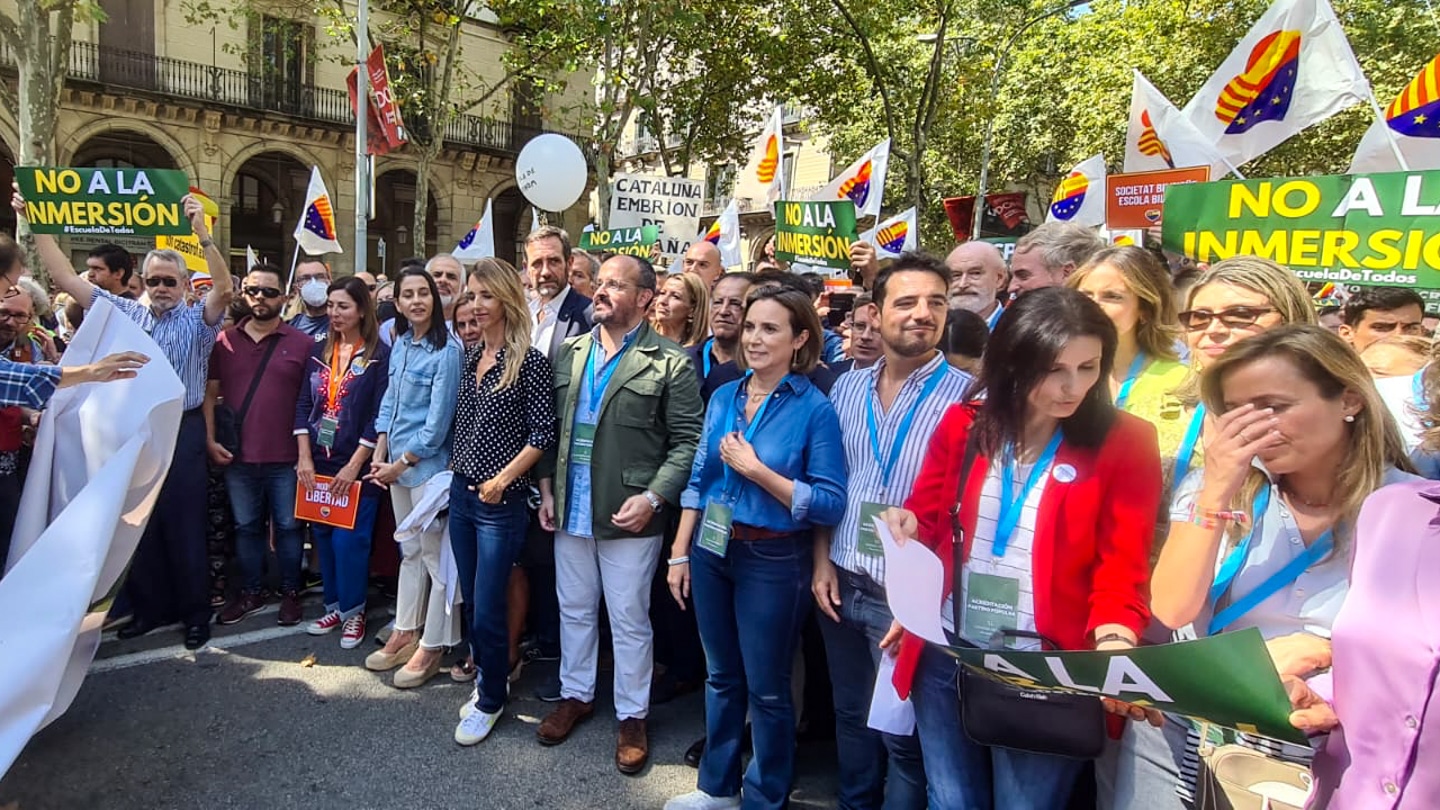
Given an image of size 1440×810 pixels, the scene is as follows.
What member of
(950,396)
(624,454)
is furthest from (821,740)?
(950,396)

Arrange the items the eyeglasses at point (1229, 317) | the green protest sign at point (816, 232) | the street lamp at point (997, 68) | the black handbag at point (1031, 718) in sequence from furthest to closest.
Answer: the street lamp at point (997, 68), the green protest sign at point (816, 232), the eyeglasses at point (1229, 317), the black handbag at point (1031, 718)

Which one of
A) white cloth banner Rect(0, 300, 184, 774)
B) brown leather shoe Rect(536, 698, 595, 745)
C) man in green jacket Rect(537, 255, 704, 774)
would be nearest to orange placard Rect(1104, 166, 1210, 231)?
man in green jacket Rect(537, 255, 704, 774)

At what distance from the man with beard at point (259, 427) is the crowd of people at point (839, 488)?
0.8 inches

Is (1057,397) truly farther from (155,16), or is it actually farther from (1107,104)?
(155,16)

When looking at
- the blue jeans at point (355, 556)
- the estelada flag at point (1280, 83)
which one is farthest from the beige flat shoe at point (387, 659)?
the estelada flag at point (1280, 83)

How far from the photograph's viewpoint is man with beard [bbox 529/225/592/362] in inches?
182

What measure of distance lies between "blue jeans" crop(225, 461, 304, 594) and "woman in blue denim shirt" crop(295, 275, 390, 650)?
17cm

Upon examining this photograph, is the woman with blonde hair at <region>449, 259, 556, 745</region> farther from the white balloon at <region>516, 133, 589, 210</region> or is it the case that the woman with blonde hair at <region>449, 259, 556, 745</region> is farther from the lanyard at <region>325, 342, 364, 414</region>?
the white balloon at <region>516, 133, 589, 210</region>

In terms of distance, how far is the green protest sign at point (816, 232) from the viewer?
6691 mm

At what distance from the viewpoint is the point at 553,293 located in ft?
15.5

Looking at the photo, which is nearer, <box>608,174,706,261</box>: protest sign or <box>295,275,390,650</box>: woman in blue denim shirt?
<box>295,275,390,650</box>: woman in blue denim shirt

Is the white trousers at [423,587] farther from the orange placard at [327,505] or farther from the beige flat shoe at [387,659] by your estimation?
the orange placard at [327,505]

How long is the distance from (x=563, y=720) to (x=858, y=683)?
148 cm

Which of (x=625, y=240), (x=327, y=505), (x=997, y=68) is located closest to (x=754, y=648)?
(x=327, y=505)
